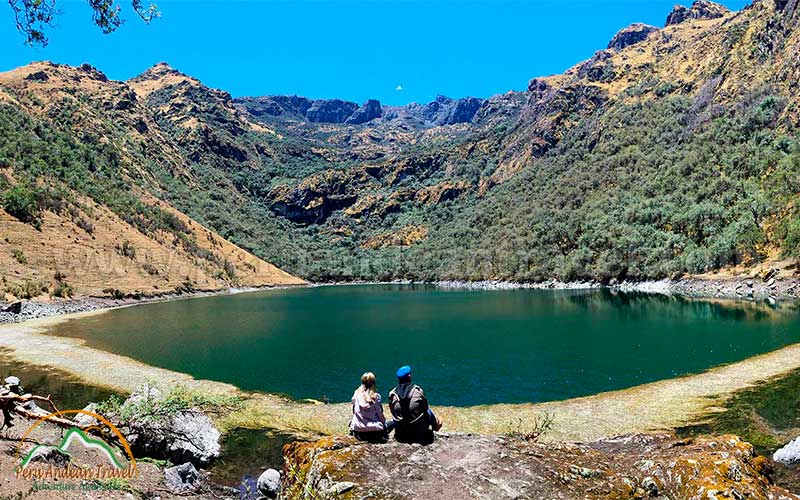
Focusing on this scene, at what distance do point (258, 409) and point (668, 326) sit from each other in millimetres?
35574

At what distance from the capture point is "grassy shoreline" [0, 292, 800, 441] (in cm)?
1741

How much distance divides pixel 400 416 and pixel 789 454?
34.1ft

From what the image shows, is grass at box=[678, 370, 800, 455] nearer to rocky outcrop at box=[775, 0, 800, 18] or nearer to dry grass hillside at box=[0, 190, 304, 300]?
dry grass hillside at box=[0, 190, 304, 300]

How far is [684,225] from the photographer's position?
87.0 metres

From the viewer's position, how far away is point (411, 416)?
31.9 feet

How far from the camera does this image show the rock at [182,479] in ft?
37.1

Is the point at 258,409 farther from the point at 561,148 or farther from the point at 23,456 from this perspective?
the point at 561,148

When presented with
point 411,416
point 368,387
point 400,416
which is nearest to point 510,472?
point 411,416

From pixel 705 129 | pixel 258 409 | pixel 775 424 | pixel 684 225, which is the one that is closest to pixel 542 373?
pixel 775 424

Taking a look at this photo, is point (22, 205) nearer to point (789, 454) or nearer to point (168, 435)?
point (168, 435)

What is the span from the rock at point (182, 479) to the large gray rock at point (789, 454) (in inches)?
577

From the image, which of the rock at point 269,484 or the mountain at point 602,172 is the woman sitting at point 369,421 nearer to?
the rock at point 269,484

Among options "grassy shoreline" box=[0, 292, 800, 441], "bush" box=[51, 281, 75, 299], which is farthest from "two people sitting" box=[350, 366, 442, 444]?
"bush" box=[51, 281, 75, 299]

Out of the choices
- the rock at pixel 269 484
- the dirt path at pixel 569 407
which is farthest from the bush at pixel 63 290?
the rock at pixel 269 484
